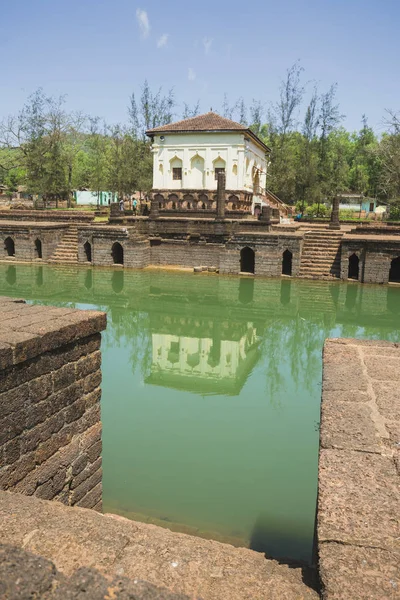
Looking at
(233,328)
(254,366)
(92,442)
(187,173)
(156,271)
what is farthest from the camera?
(187,173)

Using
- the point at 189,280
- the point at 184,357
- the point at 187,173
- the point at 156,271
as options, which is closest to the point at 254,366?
the point at 184,357

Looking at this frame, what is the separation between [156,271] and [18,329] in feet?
61.1

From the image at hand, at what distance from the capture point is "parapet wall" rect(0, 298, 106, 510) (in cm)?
332

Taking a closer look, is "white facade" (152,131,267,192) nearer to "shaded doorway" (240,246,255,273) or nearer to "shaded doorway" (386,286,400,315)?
"shaded doorway" (240,246,255,273)

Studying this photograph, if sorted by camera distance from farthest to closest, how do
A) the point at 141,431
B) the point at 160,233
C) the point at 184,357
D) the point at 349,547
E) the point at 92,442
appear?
the point at 160,233 → the point at 184,357 → the point at 141,431 → the point at 92,442 → the point at 349,547

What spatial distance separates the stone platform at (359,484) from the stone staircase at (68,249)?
21457 mm

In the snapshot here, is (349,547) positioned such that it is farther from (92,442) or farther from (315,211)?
(315,211)

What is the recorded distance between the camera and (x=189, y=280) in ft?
64.8

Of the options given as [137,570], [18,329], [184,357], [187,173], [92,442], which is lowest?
[184,357]

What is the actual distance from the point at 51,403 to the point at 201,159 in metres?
29.7

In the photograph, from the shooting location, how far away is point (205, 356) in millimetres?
10375

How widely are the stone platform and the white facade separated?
1116 inches

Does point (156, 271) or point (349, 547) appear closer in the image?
point (349, 547)

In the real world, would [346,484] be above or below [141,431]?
above
